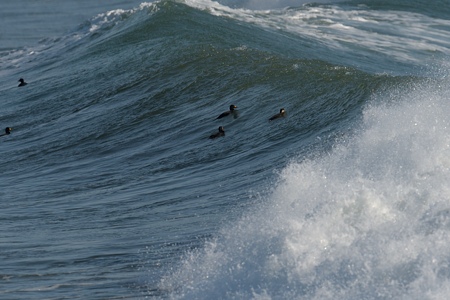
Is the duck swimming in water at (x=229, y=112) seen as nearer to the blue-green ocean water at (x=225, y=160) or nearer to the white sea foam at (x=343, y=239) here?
the blue-green ocean water at (x=225, y=160)

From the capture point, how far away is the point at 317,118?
1568cm

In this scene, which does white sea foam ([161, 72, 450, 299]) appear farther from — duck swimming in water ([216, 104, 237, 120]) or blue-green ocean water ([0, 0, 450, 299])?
duck swimming in water ([216, 104, 237, 120])

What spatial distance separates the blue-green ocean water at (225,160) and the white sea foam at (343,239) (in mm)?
19

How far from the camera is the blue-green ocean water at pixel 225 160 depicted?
8.51 m

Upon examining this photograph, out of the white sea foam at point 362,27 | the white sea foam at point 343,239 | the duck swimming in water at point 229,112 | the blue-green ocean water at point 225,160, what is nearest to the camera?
the white sea foam at point 343,239

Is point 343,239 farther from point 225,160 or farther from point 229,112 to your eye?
point 229,112

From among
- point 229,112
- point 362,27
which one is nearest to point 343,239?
point 229,112

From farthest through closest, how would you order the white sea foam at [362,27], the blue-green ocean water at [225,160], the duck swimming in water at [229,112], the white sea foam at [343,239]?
the white sea foam at [362,27] → the duck swimming in water at [229,112] → the blue-green ocean water at [225,160] → the white sea foam at [343,239]

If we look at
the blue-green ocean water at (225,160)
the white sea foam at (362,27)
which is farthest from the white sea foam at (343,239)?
the white sea foam at (362,27)

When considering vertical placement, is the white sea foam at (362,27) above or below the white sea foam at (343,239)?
below

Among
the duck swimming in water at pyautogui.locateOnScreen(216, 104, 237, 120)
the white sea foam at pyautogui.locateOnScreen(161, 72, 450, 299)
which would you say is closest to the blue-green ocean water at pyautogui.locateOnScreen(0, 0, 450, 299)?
the white sea foam at pyautogui.locateOnScreen(161, 72, 450, 299)

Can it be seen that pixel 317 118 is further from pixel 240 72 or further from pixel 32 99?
pixel 32 99

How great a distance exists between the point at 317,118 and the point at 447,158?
5.87m

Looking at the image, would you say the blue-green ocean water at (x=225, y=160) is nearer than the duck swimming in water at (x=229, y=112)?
Yes
